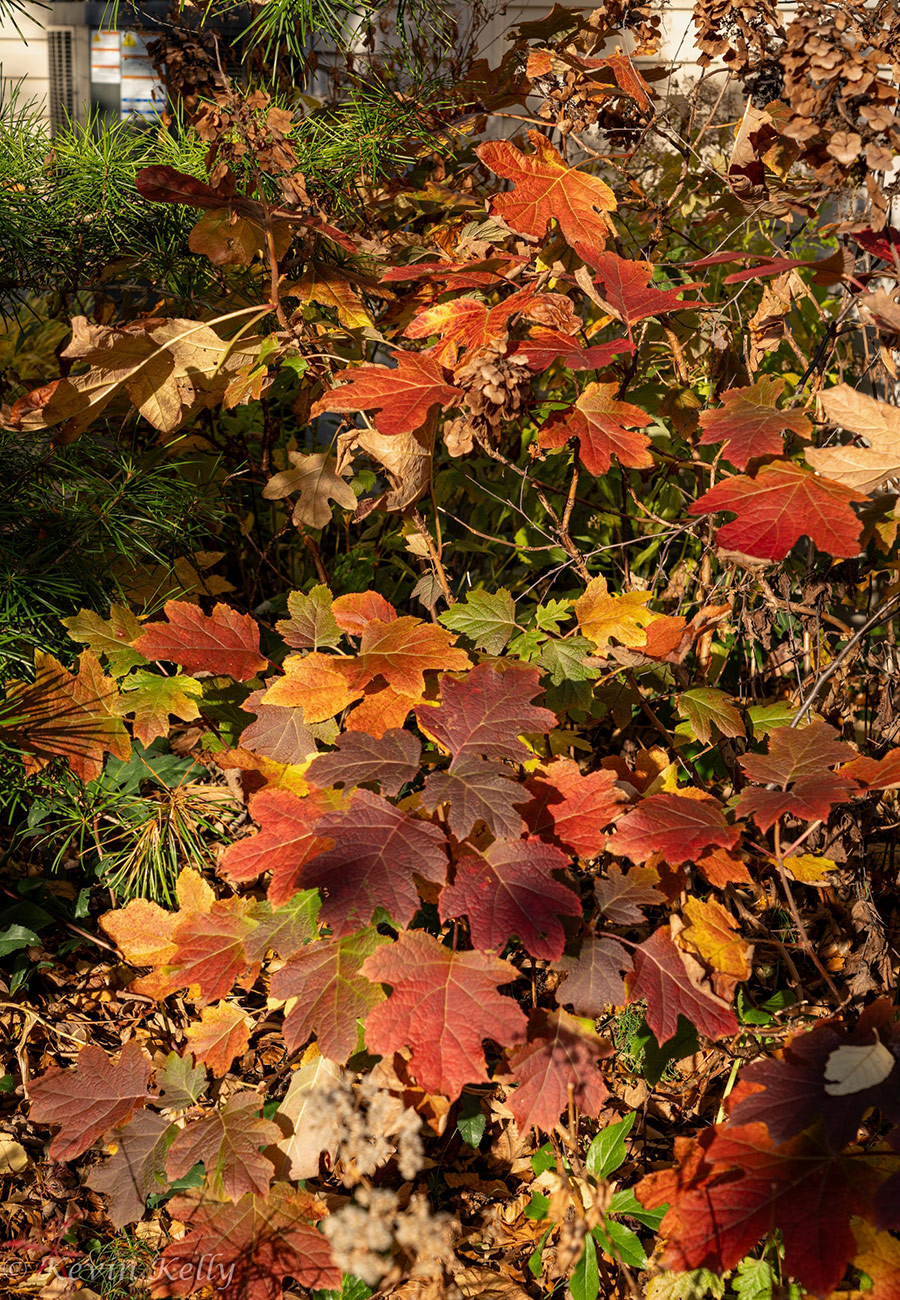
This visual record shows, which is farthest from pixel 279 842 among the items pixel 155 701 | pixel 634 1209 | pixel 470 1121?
pixel 634 1209

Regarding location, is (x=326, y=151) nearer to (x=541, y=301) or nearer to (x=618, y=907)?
(x=541, y=301)

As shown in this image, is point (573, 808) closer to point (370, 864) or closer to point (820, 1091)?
point (370, 864)

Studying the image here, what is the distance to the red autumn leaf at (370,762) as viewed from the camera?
1.31 meters

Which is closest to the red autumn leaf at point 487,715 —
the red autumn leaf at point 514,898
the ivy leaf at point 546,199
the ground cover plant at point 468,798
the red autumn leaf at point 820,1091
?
the ground cover plant at point 468,798

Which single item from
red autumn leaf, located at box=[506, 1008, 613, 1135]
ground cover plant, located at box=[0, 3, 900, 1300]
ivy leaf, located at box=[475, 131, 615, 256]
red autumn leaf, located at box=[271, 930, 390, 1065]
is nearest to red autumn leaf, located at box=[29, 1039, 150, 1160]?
ground cover plant, located at box=[0, 3, 900, 1300]

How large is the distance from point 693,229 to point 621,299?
1.43m

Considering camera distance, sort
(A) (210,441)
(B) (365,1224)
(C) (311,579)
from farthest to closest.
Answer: (C) (311,579)
(A) (210,441)
(B) (365,1224)

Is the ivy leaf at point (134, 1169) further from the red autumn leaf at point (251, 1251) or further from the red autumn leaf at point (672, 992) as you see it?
the red autumn leaf at point (672, 992)

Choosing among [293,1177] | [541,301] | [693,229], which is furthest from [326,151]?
[293,1177]

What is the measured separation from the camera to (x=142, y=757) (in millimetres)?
2104

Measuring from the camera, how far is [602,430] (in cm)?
152

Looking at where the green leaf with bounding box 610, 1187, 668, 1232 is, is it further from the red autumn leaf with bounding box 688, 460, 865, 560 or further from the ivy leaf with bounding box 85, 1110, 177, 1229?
the red autumn leaf with bounding box 688, 460, 865, 560

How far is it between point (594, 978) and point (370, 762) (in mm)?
415

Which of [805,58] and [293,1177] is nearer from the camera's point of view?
[805,58]
